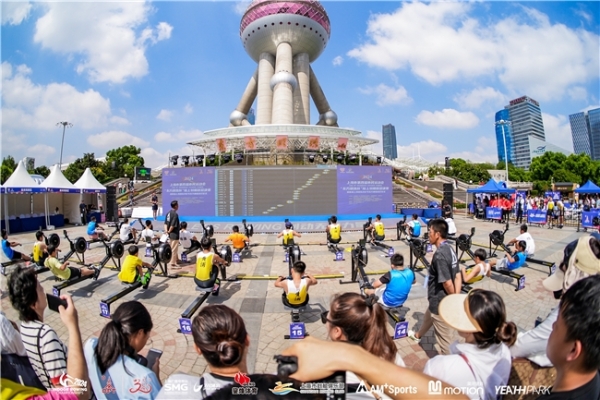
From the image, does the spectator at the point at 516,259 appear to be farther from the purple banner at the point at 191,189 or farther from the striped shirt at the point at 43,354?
the purple banner at the point at 191,189

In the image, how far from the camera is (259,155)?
122 feet

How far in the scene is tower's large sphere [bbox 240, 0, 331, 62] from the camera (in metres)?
44.6

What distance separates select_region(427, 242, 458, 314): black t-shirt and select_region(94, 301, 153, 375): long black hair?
319 centimetres

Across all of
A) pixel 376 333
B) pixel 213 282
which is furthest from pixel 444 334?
pixel 213 282

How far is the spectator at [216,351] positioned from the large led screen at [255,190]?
1453 cm

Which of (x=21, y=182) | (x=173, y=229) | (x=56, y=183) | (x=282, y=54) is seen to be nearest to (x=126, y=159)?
(x=282, y=54)

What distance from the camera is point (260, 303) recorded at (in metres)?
5.83

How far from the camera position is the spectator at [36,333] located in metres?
1.86

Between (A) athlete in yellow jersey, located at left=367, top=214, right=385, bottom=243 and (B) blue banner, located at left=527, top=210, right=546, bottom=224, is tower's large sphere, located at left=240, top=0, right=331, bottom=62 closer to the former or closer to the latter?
(B) blue banner, located at left=527, top=210, right=546, bottom=224

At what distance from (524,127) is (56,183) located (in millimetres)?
164169

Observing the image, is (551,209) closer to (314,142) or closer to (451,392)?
(451,392)

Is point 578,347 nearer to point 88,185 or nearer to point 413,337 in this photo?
point 413,337

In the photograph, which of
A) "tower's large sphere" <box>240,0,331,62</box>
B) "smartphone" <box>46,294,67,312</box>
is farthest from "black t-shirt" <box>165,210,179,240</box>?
"tower's large sphere" <box>240,0,331,62</box>

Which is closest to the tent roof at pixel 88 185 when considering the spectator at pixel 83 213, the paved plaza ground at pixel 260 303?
the spectator at pixel 83 213
